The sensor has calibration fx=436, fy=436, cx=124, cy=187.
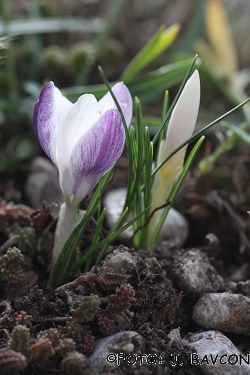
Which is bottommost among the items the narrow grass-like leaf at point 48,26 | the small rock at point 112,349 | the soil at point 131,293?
the small rock at point 112,349

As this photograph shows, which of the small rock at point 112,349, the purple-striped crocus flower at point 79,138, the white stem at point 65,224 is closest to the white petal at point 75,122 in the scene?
the purple-striped crocus flower at point 79,138

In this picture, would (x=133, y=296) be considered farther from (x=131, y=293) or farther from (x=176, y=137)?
(x=176, y=137)

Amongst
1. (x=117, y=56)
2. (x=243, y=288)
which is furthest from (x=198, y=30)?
(x=243, y=288)

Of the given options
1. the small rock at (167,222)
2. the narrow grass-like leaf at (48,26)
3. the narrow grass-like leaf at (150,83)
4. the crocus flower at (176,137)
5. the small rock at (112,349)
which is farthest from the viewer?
the narrow grass-like leaf at (48,26)

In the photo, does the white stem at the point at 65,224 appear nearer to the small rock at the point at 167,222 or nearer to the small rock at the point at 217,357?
the small rock at the point at 167,222

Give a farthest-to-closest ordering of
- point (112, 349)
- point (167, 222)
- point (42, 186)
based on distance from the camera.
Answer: point (42, 186) → point (167, 222) → point (112, 349)

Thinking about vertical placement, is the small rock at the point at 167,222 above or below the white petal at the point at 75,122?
below

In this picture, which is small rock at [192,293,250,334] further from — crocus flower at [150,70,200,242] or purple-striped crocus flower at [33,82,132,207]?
purple-striped crocus flower at [33,82,132,207]

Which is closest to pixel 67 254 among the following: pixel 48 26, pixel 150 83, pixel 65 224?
pixel 65 224

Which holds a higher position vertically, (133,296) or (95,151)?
(95,151)
